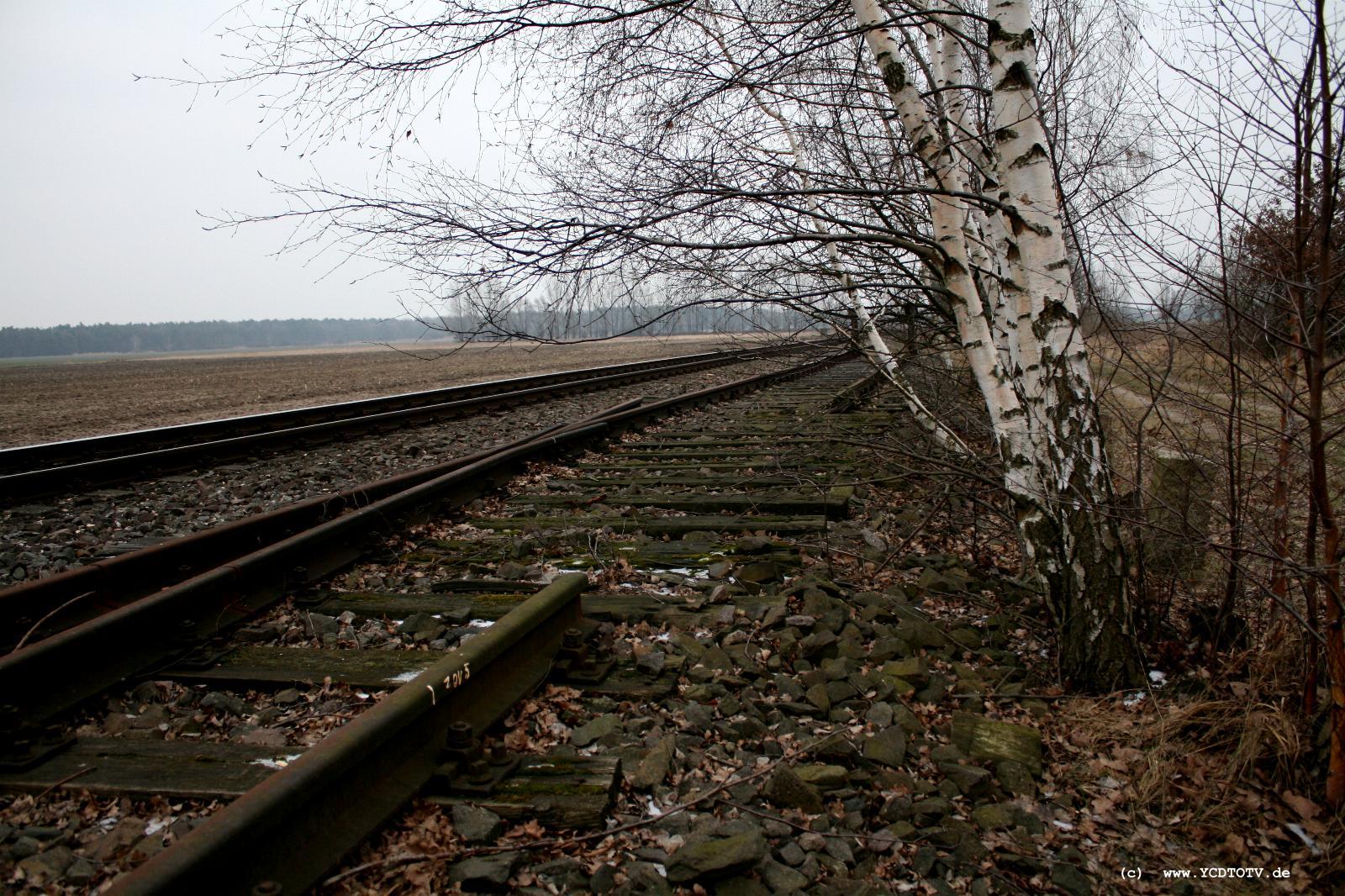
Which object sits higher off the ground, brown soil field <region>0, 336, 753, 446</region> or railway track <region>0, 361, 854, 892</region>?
brown soil field <region>0, 336, 753, 446</region>

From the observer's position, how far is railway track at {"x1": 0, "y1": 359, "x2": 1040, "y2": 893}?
7.03 ft

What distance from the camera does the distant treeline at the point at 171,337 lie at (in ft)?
431

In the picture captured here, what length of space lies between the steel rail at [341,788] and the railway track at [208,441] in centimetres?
472

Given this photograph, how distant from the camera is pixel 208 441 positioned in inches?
365

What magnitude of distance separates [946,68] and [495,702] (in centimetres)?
502

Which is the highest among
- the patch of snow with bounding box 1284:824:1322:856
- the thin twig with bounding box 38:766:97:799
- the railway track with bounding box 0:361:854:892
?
the railway track with bounding box 0:361:854:892

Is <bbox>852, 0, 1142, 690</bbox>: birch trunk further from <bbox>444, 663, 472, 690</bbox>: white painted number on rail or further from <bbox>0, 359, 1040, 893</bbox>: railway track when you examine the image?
<bbox>444, 663, 472, 690</bbox>: white painted number on rail

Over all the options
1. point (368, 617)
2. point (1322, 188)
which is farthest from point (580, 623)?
point (1322, 188)

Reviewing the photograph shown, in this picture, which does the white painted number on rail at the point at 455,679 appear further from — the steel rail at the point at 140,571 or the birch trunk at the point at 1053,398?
the birch trunk at the point at 1053,398

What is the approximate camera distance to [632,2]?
4164mm

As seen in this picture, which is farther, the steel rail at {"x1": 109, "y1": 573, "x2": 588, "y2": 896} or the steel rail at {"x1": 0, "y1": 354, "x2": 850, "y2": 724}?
the steel rail at {"x1": 0, "y1": 354, "x2": 850, "y2": 724}

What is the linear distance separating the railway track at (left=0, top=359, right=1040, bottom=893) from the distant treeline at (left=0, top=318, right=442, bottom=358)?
417ft

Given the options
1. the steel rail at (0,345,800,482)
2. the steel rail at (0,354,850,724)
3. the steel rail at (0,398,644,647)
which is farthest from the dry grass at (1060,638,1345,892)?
the steel rail at (0,345,800,482)

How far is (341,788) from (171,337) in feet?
566
